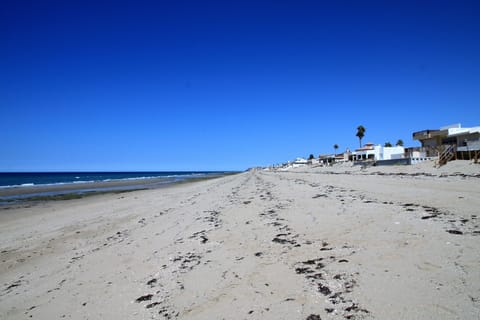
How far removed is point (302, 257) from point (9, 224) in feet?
44.3

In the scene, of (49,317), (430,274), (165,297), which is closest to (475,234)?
(430,274)

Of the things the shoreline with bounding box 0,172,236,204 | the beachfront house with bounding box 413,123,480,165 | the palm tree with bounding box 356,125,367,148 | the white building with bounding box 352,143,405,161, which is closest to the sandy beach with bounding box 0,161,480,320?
the shoreline with bounding box 0,172,236,204

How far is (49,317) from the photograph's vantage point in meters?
4.02

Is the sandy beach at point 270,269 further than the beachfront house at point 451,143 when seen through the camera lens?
No

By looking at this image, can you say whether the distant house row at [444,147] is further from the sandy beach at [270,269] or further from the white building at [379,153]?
the sandy beach at [270,269]

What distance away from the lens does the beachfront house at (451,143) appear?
2739cm

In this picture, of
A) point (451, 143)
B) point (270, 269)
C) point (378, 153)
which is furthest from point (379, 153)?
point (270, 269)

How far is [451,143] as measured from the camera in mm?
37281

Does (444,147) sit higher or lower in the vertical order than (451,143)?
lower

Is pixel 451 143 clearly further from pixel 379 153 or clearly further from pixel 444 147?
pixel 379 153

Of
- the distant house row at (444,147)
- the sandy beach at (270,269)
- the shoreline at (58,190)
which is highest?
the distant house row at (444,147)

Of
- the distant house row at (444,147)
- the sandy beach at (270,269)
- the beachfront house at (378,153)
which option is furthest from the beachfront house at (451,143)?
the sandy beach at (270,269)

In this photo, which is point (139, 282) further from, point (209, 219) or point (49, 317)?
point (209, 219)

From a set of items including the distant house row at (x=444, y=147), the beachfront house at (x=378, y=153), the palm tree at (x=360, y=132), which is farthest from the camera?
the palm tree at (x=360, y=132)
